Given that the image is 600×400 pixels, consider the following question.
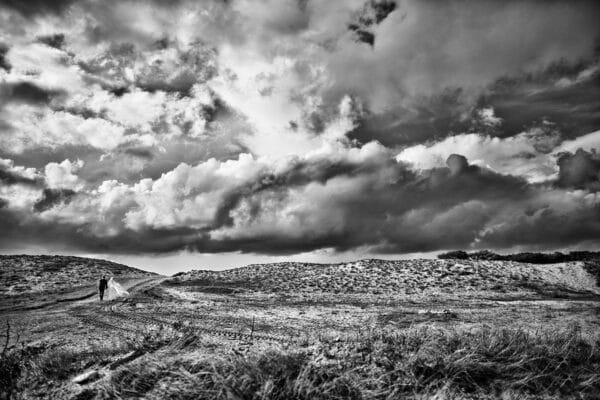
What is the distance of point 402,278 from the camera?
30.6m

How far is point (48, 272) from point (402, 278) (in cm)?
3211

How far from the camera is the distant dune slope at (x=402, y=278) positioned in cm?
2700

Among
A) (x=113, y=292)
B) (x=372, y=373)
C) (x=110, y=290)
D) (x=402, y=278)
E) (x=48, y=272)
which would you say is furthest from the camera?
(x=48, y=272)

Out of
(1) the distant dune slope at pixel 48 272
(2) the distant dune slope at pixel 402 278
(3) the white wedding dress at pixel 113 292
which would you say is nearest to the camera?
(3) the white wedding dress at pixel 113 292

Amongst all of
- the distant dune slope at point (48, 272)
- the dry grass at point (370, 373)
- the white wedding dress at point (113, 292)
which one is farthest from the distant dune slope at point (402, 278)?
the dry grass at point (370, 373)

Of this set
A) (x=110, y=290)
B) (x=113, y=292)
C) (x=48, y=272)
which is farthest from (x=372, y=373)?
(x=48, y=272)

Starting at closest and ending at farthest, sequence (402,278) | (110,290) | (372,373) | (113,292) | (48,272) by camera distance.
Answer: (372,373) < (113,292) < (110,290) < (402,278) < (48,272)

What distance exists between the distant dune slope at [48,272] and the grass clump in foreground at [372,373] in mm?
26444

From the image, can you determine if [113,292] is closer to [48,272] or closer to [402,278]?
[48,272]

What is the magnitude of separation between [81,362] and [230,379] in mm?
3409

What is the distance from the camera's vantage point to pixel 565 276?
31047 millimetres

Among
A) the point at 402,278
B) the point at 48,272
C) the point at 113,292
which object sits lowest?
the point at 402,278

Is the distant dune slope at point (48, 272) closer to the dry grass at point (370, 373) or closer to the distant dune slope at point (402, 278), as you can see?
the distant dune slope at point (402, 278)

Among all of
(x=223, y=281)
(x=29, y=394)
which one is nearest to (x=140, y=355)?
(x=29, y=394)
